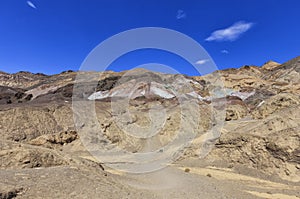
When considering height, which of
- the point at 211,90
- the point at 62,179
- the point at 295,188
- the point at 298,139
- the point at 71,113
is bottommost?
the point at 295,188

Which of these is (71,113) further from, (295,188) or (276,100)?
(295,188)

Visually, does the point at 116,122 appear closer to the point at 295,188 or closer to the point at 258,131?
the point at 258,131

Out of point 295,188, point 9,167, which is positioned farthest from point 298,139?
point 9,167

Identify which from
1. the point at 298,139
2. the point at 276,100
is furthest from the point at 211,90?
the point at 298,139

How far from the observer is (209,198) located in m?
12.5

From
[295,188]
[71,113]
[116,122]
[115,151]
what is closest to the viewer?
[295,188]

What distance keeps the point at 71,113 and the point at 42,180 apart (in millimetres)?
34100

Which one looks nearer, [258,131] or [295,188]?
[295,188]

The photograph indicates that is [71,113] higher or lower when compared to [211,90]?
lower

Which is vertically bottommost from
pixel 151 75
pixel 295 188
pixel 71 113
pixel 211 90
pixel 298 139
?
pixel 295 188

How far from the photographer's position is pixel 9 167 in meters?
12.1

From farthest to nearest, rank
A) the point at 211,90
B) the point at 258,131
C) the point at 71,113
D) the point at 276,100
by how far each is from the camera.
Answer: the point at 211,90 < the point at 71,113 < the point at 276,100 < the point at 258,131

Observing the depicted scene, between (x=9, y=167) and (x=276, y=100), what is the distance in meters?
32.3

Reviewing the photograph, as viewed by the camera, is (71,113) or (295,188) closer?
(295,188)
